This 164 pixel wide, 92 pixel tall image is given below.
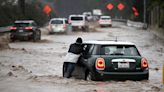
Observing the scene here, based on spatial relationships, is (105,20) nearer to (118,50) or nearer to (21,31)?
(21,31)

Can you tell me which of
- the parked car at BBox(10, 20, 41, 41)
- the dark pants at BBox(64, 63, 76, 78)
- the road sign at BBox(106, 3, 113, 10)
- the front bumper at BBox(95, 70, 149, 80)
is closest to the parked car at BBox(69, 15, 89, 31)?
the parked car at BBox(10, 20, 41, 41)

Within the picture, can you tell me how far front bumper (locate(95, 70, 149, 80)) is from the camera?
14.7 m

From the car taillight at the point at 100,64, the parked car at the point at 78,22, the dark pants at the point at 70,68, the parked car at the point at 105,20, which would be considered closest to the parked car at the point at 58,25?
the parked car at the point at 78,22

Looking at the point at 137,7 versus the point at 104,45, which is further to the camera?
the point at 137,7

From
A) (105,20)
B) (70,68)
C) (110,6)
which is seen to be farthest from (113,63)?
(110,6)

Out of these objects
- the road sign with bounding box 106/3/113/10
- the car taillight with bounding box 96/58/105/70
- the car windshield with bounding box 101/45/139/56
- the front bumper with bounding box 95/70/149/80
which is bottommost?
the front bumper with bounding box 95/70/149/80

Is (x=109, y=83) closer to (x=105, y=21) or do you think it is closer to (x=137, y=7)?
(x=105, y=21)

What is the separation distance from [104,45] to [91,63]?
709 millimetres

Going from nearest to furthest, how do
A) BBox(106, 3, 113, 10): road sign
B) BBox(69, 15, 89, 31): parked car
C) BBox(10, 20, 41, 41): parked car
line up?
1. BBox(10, 20, 41, 41): parked car
2. BBox(69, 15, 89, 31): parked car
3. BBox(106, 3, 113, 10): road sign

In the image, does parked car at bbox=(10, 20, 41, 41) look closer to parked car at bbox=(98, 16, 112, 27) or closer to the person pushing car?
the person pushing car

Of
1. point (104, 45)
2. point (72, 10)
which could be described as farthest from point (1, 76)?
point (72, 10)

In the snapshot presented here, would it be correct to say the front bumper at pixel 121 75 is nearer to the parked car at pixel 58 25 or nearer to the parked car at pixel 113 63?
the parked car at pixel 113 63

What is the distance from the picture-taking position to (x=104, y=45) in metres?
15.2

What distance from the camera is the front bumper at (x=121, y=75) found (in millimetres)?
14680
